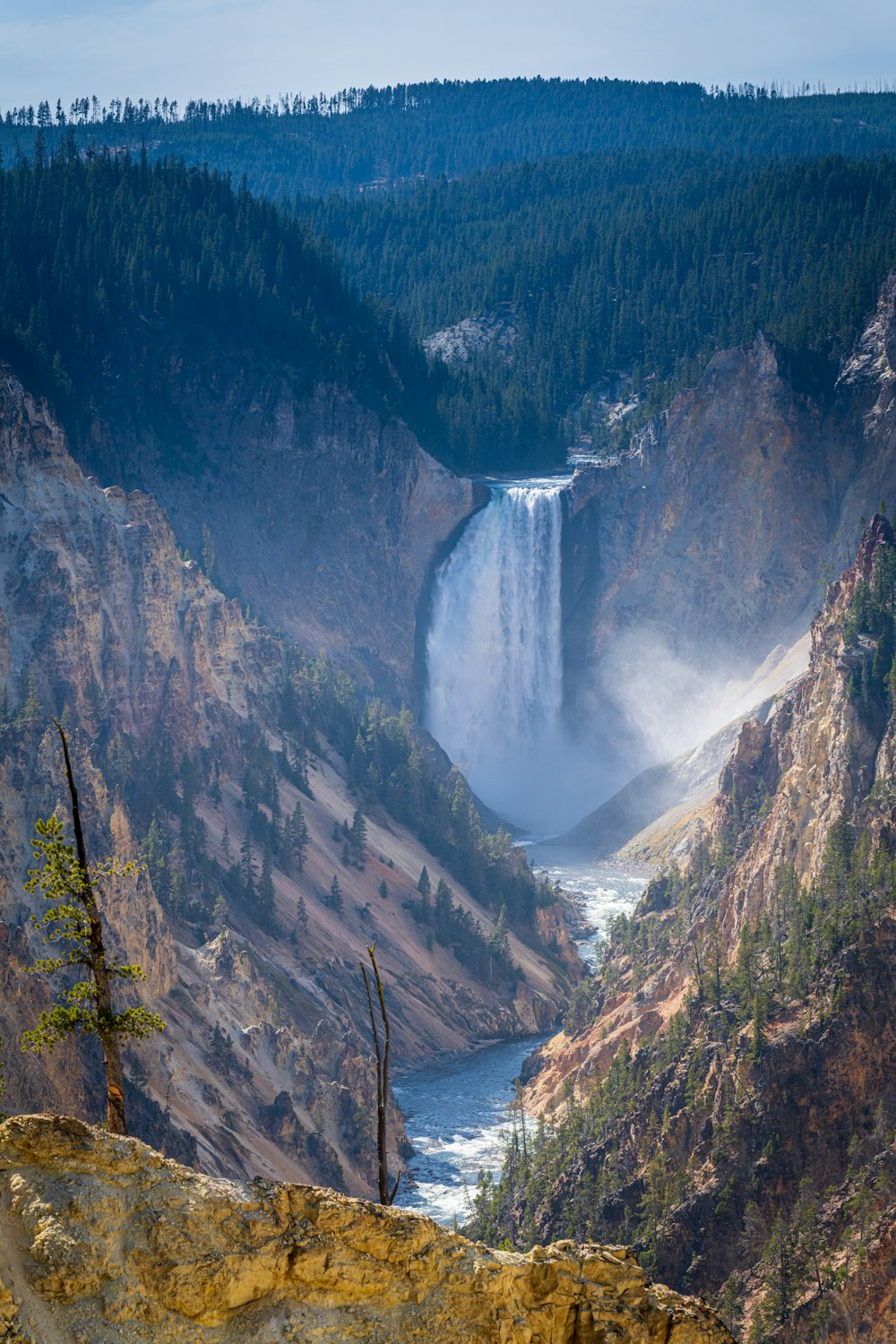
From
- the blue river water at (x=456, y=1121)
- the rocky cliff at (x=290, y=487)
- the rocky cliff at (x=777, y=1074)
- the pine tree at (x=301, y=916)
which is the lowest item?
the blue river water at (x=456, y=1121)

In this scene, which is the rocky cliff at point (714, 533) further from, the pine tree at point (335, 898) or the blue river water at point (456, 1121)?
the pine tree at point (335, 898)

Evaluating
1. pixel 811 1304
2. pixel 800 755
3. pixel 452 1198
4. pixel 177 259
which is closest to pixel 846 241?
pixel 177 259

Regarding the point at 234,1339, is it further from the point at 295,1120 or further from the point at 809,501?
the point at 809,501

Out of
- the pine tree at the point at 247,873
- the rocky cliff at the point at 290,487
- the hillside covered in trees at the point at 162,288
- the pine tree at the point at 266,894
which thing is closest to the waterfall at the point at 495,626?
the rocky cliff at the point at 290,487

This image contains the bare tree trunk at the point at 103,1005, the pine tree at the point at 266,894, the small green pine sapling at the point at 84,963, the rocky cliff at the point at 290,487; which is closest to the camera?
the bare tree trunk at the point at 103,1005

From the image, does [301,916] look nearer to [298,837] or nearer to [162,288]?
[298,837]

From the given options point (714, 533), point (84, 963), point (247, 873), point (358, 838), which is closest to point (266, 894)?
point (247, 873)

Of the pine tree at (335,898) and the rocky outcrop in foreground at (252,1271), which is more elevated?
the rocky outcrop in foreground at (252,1271)

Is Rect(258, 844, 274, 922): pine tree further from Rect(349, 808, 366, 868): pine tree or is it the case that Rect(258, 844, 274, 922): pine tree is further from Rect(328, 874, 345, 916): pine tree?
Rect(349, 808, 366, 868): pine tree
